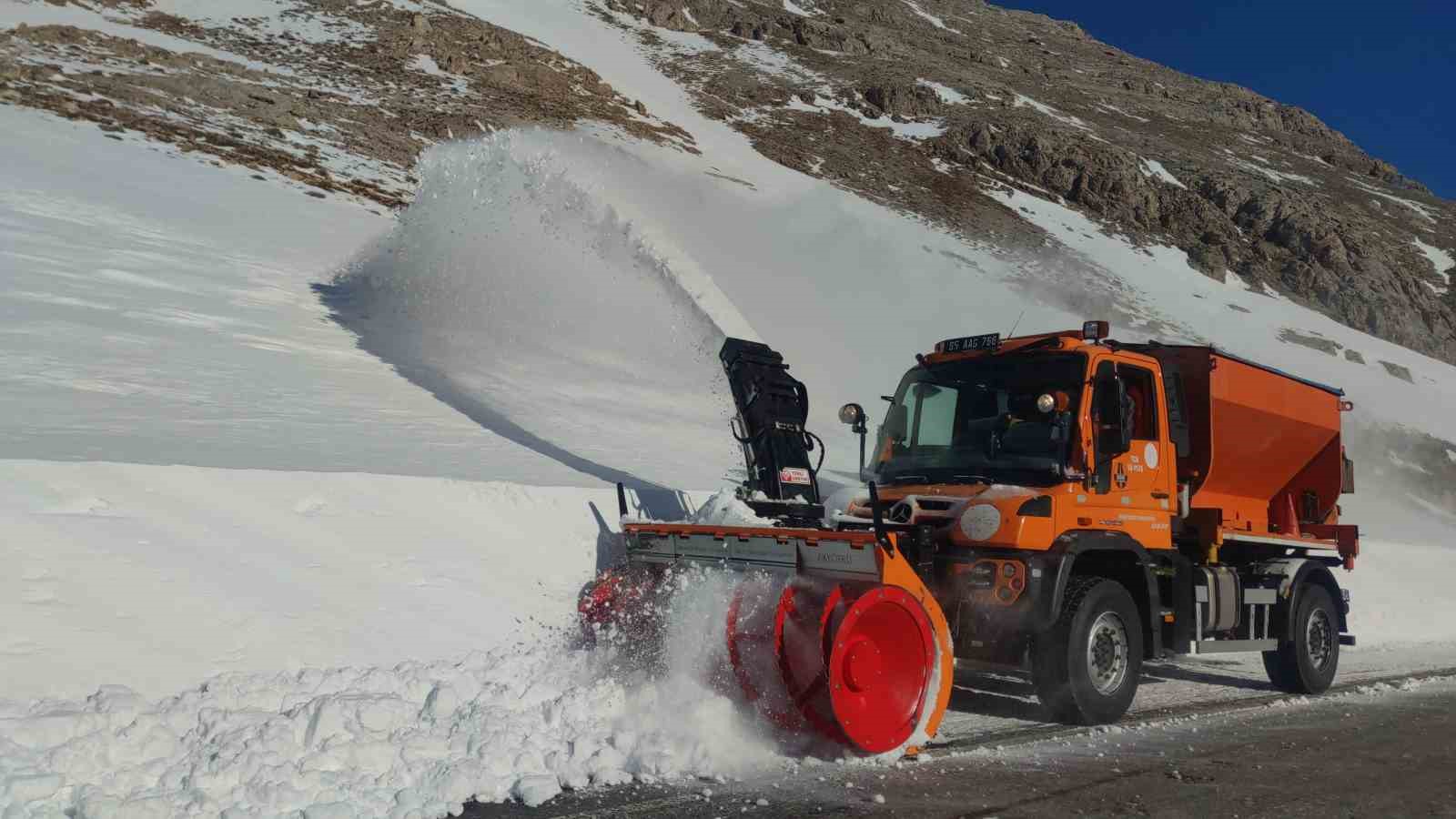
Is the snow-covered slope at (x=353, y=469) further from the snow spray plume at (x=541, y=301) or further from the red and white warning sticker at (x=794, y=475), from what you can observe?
the red and white warning sticker at (x=794, y=475)

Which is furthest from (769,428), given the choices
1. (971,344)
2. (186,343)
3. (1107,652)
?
(186,343)

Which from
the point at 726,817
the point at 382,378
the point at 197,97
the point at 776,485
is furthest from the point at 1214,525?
the point at 197,97

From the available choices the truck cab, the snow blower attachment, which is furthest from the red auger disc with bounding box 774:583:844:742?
the snow blower attachment

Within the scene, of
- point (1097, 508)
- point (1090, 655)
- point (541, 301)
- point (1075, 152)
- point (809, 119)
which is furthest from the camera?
point (809, 119)

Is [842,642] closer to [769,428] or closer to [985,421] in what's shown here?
[769,428]

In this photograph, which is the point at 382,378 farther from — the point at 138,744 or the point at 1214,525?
the point at 1214,525

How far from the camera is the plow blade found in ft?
18.1

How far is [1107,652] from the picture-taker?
6977 millimetres

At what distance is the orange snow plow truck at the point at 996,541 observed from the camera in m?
5.73

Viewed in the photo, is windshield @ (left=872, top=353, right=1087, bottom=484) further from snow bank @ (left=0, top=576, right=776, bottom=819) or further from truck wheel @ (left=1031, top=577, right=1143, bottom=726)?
snow bank @ (left=0, top=576, right=776, bottom=819)

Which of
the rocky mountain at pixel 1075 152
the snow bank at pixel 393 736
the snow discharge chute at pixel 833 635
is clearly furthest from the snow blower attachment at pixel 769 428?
the rocky mountain at pixel 1075 152

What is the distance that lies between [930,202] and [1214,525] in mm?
40794

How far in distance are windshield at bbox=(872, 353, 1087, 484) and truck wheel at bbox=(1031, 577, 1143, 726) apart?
85cm

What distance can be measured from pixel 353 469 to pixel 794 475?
3013 millimetres
